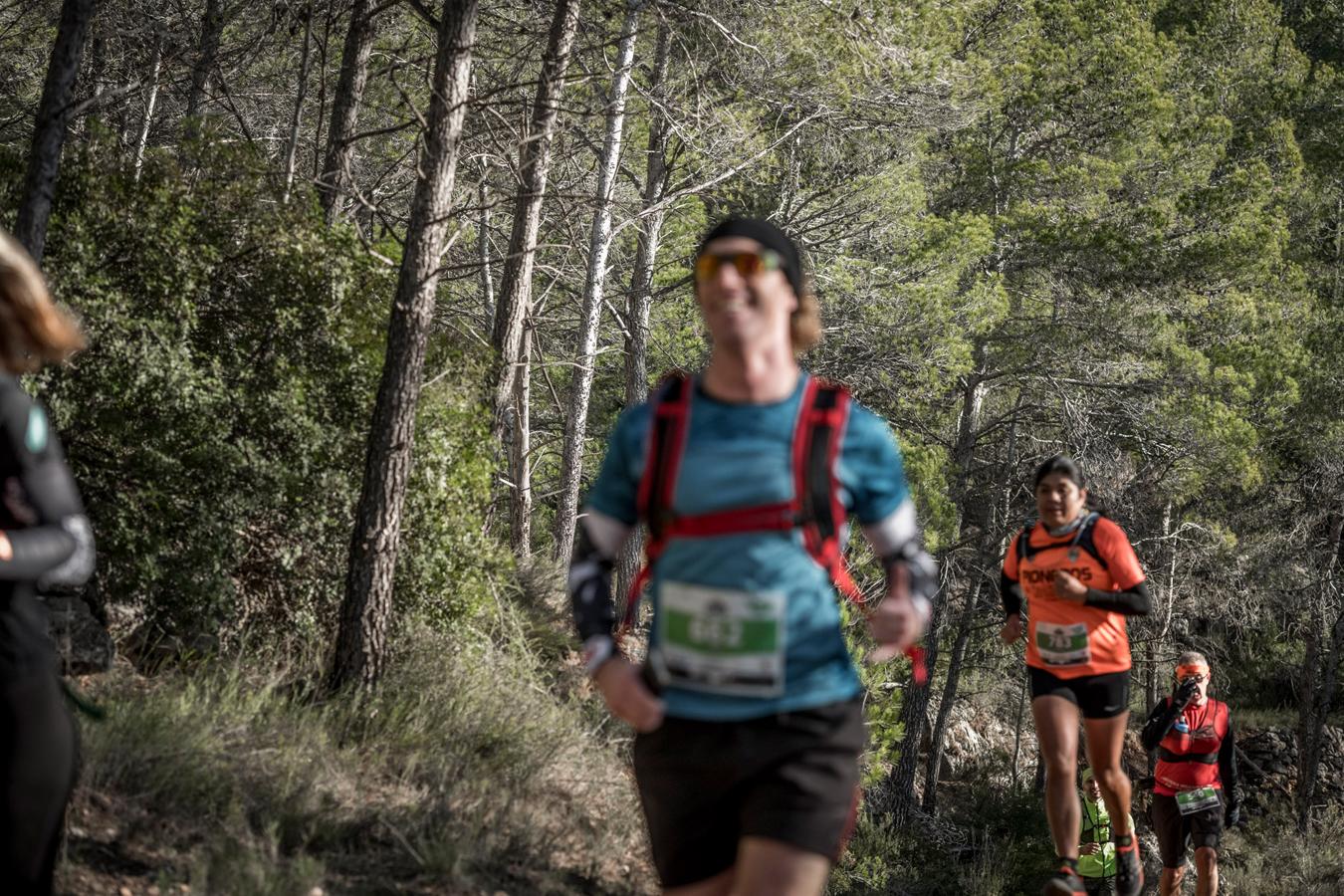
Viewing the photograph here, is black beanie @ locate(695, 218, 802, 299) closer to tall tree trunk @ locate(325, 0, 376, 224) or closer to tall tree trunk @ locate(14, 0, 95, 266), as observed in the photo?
tall tree trunk @ locate(14, 0, 95, 266)

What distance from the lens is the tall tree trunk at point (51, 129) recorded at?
6.76 m

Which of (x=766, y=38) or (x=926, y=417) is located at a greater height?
(x=766, y=38)

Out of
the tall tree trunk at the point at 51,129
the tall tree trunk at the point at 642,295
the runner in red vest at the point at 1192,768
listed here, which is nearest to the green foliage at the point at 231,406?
the tall tree trunk at the point at 51,129

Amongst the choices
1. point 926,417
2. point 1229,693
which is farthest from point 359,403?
point 1229,693

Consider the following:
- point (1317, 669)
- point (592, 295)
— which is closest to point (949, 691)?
point (1317, 669)

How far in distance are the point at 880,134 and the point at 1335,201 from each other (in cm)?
1657

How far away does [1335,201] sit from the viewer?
1126 inches

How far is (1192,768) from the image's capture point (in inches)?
406

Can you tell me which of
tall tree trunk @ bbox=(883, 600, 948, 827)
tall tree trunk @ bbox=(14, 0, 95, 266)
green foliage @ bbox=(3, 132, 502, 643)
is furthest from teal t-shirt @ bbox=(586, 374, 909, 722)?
tall tree trunk @ bbox=(883, 600, 948, 827)

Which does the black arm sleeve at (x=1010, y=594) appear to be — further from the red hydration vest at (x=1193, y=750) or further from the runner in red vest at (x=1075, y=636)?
the red hydration vest at (x=1193, y=750)

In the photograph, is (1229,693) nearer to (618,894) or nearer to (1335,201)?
(1335,201)

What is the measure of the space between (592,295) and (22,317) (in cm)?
1398

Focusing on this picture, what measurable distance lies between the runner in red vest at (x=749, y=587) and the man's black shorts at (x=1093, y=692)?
3.90m

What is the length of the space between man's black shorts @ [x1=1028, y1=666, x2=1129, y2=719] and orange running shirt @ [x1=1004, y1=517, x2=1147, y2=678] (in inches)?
1.2
